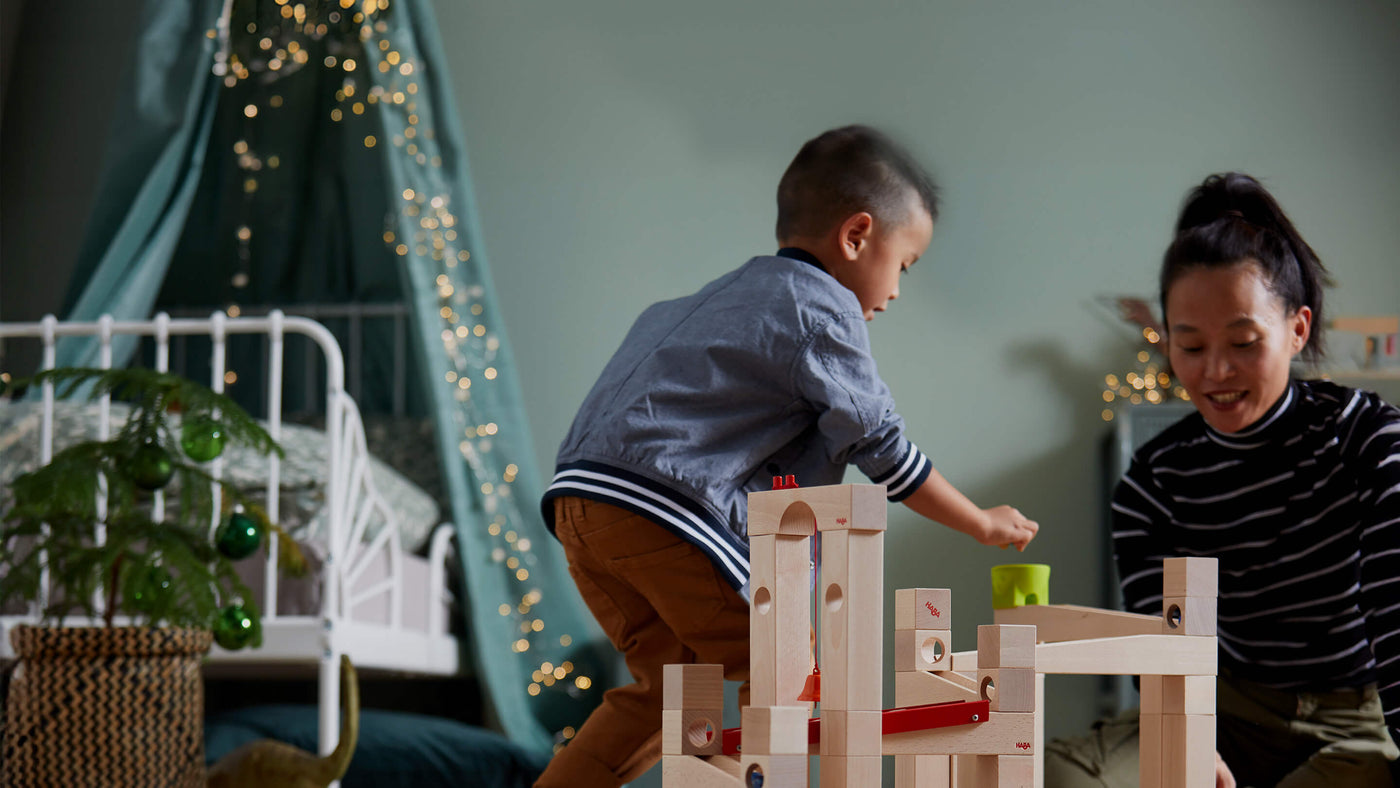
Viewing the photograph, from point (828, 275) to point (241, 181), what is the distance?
66.5 inches

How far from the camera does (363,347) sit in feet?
8.59

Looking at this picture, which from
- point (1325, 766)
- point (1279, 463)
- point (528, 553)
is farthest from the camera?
point (528, 553)

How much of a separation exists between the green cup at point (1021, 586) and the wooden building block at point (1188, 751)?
21 cm

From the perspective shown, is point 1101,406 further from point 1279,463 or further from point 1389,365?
point 1279,463

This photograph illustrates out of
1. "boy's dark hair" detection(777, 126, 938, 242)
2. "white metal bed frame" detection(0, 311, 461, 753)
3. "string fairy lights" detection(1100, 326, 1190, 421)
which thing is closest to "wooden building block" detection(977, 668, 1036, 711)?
"boy's dark hair" detection(777, 126, 938, 242)

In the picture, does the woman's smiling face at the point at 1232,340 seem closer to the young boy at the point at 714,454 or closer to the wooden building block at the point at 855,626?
the young boy at the point at 714,454

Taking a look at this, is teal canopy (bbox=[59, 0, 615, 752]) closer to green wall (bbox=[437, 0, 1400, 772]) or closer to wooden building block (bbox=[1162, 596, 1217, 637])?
green wall (bbox=[437, 0, 1400, 772])

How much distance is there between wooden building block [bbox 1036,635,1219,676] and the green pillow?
50.6 inches

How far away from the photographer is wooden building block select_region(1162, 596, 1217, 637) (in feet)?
2.83

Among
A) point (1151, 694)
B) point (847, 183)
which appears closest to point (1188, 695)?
point (1151, 694)

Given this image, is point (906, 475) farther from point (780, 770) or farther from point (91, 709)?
point (91, 709)

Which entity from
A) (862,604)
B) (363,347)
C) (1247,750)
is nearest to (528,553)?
(363,347)

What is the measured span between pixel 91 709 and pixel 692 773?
96cm

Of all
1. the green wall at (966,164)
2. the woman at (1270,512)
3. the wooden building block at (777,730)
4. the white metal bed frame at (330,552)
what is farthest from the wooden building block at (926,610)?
the green wall at (966,164)
